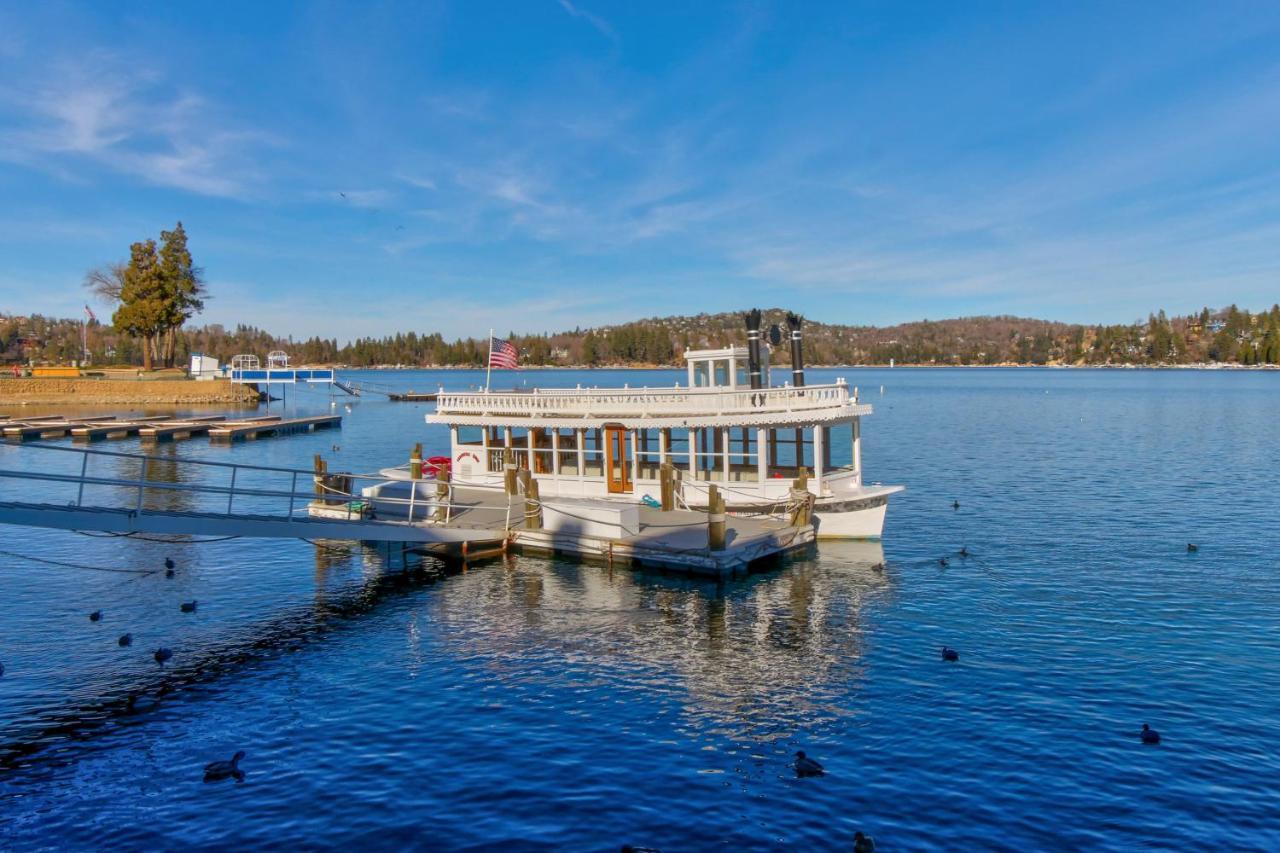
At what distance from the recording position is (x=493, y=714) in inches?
653

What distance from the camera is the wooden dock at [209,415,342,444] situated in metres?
72.2

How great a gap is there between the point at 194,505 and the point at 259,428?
38327mm

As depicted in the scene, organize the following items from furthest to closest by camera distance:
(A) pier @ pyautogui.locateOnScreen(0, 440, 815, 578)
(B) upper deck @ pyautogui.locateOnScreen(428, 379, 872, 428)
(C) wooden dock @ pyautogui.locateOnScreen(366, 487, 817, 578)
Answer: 1. (B) upper deck @ pyautogui.locateOnScreen(428, 379, 872, 428)
2. (C) wooden dock @ pyautogui.locateOnScreen(366, 487, 817, 578)
3. (A) pier @ pyautogui.locateOnScreen(0, 440, 815, 578)

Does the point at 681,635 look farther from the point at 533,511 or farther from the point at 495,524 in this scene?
the point at 495,524

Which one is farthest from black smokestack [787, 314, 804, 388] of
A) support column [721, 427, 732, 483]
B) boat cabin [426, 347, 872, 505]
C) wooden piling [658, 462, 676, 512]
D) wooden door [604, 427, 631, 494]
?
wooden door [604, 427, 631, 494]

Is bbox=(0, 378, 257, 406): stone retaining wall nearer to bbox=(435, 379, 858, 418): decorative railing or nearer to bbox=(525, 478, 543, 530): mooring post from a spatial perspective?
bbox=(435, 379, 858, 418): decorative railing

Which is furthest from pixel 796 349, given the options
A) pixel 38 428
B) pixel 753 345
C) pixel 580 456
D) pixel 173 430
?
pixel 38 428

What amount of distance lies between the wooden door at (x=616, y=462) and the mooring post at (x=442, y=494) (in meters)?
5.79

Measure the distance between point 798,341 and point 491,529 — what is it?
13.9 meters

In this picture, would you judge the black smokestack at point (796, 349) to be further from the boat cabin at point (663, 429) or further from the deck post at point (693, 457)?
the deck post at point (693, 457)

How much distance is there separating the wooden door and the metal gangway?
5013 mm

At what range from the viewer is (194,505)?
134 feet

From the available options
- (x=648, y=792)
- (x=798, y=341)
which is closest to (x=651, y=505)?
(x=798, y=341)

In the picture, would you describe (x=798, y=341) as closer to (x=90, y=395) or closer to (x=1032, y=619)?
(x=1032, y=619)
